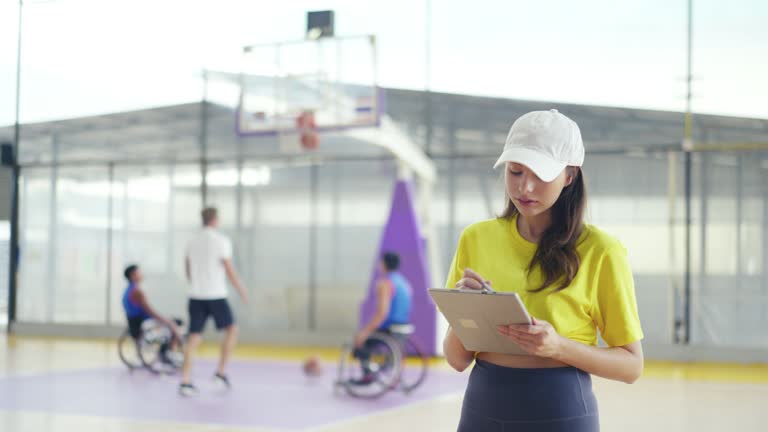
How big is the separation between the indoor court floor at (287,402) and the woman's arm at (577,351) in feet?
11.1

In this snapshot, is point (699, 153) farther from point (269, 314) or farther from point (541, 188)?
point (541, 188)

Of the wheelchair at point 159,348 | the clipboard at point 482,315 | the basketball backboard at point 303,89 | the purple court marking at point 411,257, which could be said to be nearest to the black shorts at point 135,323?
the wheelchair at point 159,348

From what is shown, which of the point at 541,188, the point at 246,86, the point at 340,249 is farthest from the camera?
the point at 340,249

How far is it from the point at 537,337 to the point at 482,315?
10cm

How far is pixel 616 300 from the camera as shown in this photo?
1357mm

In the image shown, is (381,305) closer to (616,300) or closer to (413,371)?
(413,371)

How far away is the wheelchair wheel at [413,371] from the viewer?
6129mm

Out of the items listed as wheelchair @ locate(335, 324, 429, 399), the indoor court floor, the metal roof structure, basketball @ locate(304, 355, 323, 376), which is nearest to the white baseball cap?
the indoor court floor

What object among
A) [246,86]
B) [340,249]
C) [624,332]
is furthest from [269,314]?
[624,332]

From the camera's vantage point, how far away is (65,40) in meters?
11.8

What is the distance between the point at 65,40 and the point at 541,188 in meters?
11.6

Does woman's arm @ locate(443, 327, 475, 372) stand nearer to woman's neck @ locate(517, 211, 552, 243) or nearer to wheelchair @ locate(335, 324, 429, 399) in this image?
woman's neck @ locate(517, 211, 552, 243)

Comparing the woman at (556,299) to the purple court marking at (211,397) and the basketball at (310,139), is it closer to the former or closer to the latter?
the purple court marking at (211,397)

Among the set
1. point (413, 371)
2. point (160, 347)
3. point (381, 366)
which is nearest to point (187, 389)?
point (381, 366)
